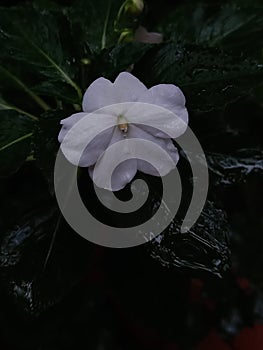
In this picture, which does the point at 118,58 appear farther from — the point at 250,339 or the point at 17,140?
the point at 250,339

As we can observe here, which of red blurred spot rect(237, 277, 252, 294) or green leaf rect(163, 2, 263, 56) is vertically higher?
green leaf rect(163, 2, 263, 56)

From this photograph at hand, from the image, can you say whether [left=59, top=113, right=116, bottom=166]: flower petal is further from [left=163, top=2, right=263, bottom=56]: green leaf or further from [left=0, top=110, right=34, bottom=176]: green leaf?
[left=163, top=2, right=263, bottom=56]: green leaf

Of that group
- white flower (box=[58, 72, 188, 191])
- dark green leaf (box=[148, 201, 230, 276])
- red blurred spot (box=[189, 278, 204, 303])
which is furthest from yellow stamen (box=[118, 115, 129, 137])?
red blurred spot (box=[189, 278, 204, 303])

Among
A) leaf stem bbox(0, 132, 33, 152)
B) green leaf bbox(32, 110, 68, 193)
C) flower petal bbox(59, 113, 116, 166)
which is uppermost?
flower petal bbox(59, 113, 116, 166)

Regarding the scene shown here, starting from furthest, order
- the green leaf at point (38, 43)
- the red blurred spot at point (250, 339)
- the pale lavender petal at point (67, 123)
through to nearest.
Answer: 1. the red blurred spot at point (250, 339)
2. the green leaf at point (38, 43)
3. the pale lavender petal at point (67, 123)

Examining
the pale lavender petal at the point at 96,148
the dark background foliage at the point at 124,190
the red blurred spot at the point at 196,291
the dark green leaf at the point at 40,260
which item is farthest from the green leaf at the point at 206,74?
the red blurred spot at the point at 196,291

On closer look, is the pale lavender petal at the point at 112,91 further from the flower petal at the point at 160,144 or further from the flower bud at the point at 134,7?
the flower bud at the point at 134,7

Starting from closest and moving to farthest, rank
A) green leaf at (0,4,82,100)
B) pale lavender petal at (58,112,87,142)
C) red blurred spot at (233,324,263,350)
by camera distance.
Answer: pale lavender petal at (58,112,87,142)
green leaf at (0,4,82,100)
red blurred spot at (233,324,263,350)

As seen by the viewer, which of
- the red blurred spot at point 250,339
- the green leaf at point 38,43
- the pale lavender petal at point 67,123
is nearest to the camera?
the pale lavender petal at point 67,123
